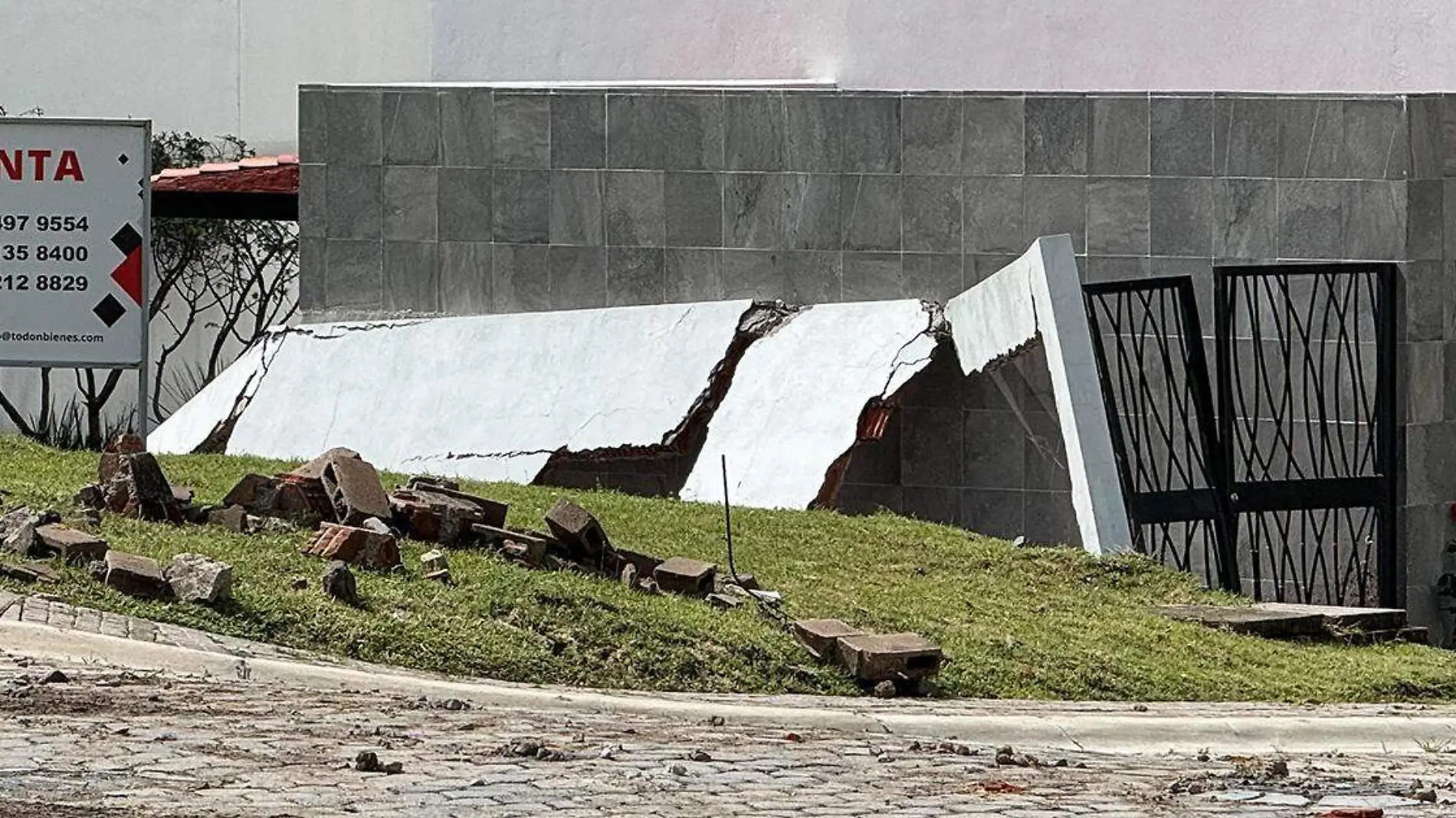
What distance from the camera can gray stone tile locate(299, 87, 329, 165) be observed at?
59.9 feet

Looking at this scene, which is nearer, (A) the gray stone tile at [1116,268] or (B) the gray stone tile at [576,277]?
(A) the gray stone tile at [1116,268]

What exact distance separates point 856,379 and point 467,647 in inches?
268

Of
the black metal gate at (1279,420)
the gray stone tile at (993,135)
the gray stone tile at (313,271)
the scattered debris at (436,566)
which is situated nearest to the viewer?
the scattered debris at (436,566)

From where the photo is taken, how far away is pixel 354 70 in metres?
22.4

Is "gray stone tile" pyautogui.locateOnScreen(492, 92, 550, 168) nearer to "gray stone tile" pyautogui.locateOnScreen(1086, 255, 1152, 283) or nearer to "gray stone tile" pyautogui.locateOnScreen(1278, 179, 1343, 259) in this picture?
"gray stone tile" pyautogui.locateOnScreen(1086, 255, 1152, 283)

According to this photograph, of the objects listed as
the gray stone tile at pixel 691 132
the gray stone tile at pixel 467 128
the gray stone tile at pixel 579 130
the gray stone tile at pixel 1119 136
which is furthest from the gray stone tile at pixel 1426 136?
the gray stone tile at pixel 467 128

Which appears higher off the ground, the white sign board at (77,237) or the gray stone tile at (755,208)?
the gray stone tile at (755,208)

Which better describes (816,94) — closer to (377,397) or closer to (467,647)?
(377,397)

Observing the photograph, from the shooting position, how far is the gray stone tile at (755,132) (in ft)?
55.0

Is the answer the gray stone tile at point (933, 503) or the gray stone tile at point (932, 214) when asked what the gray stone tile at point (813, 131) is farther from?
the gray stone tile at point (933, 503)

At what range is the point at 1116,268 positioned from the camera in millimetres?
15609

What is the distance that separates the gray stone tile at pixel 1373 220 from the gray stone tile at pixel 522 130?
5.92 meters

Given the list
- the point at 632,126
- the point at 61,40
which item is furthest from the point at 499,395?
the point at 61,40

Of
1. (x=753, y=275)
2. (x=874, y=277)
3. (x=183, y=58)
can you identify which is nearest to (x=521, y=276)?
(x=753, y=275)
